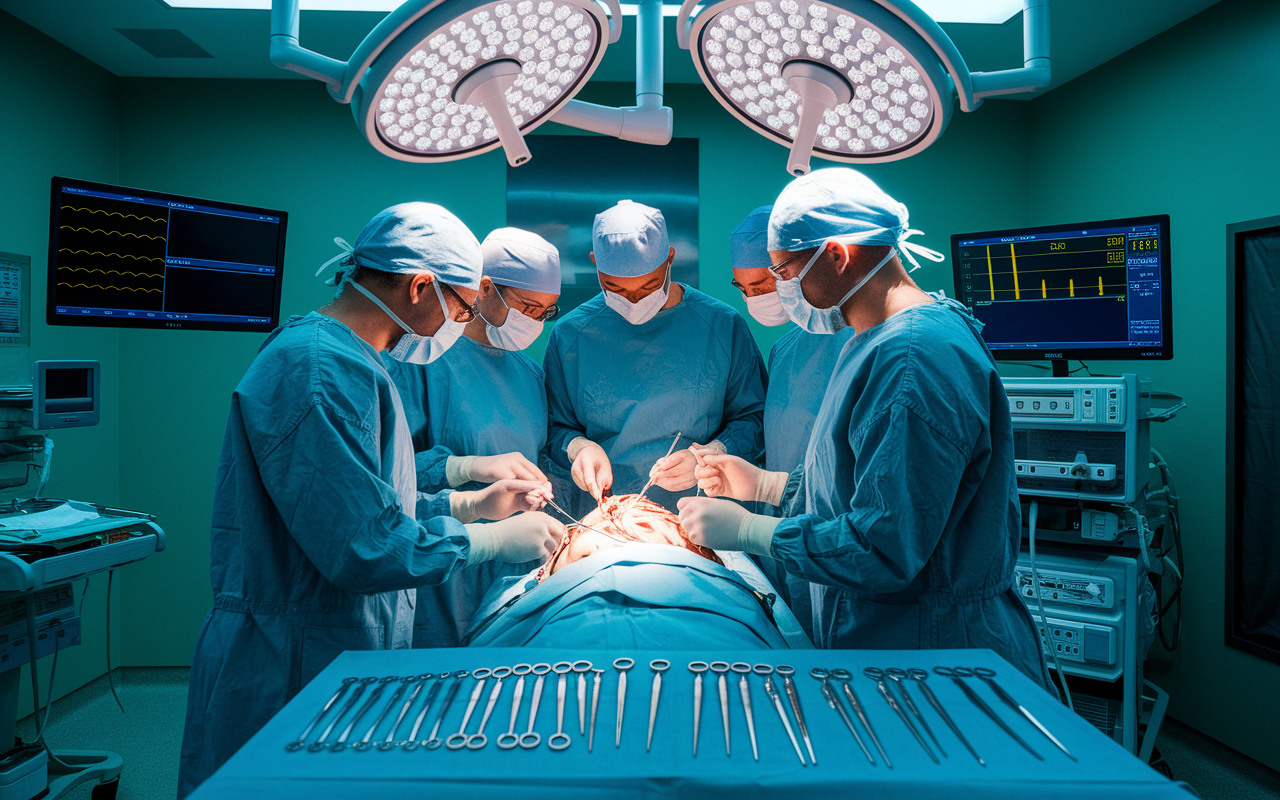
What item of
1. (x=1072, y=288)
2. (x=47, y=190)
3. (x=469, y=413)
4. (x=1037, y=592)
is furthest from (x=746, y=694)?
(x=47, y=190)

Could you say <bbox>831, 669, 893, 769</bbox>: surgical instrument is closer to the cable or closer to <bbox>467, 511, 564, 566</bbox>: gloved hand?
<bbox>467, 511, 564, 566</bbox>: gloved hand

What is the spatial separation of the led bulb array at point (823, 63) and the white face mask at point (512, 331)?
133 cm

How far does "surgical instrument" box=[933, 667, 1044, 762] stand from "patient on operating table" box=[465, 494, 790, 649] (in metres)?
0.35

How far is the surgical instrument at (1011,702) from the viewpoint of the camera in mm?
882

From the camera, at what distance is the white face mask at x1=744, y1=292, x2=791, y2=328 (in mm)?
2373

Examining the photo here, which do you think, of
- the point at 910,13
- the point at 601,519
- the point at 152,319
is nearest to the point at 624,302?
the point at 601,519

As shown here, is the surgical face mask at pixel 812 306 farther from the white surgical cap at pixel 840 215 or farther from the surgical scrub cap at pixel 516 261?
the surgical scrub cap at pixel 516 261

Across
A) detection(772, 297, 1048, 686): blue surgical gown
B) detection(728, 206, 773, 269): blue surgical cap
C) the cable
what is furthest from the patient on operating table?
the cable

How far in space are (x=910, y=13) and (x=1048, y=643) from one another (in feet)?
7.76

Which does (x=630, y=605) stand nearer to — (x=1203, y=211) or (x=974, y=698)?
(x=974, y=698)

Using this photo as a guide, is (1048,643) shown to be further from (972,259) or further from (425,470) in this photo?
(425,470)

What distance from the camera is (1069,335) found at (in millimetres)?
2783

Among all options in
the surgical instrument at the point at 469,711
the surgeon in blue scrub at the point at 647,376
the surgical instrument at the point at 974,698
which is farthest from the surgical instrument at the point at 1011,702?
the surgeon in blue scrub at the point at 647,376

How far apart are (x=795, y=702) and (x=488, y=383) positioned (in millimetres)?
1542
